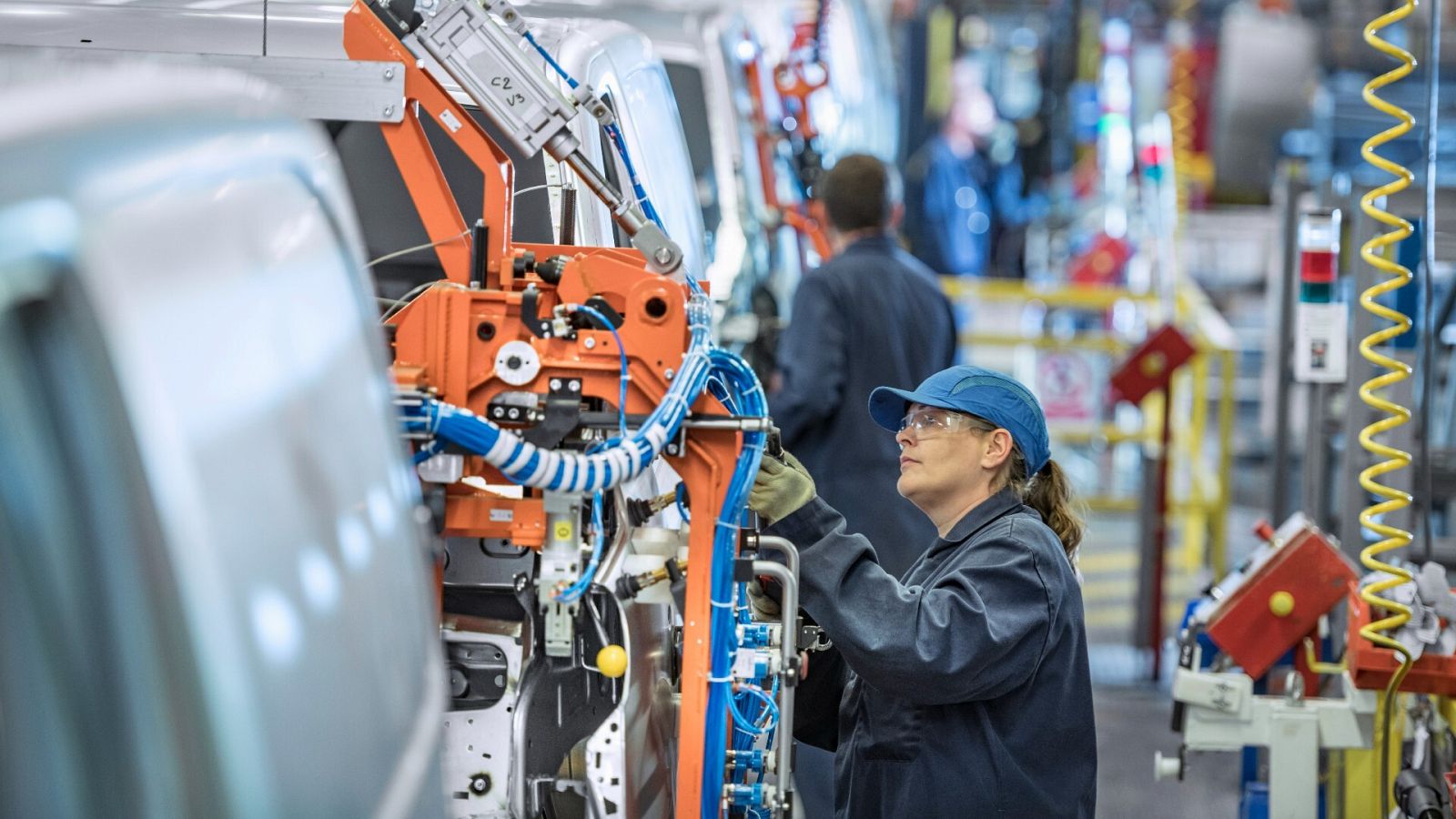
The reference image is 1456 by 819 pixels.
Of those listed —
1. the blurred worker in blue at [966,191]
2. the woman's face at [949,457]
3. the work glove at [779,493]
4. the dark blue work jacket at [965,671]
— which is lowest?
the dark blue work jacket at [965,671]

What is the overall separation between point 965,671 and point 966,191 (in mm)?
14131

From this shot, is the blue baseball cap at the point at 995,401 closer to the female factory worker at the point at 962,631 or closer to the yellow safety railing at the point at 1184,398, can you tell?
the female factory worker at the point at 962,631

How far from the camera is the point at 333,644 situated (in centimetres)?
138

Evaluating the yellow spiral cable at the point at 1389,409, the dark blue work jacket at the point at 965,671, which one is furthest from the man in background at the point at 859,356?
the dark blue work jacket at the point at 965,671

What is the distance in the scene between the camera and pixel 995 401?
10.2 feet

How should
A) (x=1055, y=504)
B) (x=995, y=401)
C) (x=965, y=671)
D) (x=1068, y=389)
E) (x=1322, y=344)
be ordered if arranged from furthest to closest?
(x=1068, y=389) < (x=1322, y=344) < (x=1055, y=504) < (x=995, y=401) < (x=965, y=671)

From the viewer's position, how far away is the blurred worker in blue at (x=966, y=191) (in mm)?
16422

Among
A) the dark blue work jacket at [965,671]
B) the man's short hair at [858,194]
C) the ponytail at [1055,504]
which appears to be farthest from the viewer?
the man's short hair at [858,194]

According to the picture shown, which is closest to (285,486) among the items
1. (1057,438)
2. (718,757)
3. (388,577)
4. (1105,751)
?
(388,577)

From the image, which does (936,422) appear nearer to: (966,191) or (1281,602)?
(1281,602)

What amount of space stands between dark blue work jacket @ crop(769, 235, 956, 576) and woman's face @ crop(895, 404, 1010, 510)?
225 cm

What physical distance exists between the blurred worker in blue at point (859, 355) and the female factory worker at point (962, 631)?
2.27 meters

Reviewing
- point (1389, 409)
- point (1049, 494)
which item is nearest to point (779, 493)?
point (1049, 494)

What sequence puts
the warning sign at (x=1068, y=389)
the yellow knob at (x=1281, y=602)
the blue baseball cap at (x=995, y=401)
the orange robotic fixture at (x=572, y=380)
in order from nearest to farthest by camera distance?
the orange robotic fixture at (x=572, y=380), the blue baseball cap at (x=995, y=401), the yellow knob at (x=1281, y=602), the warning sign at (x=1068, y=389)
